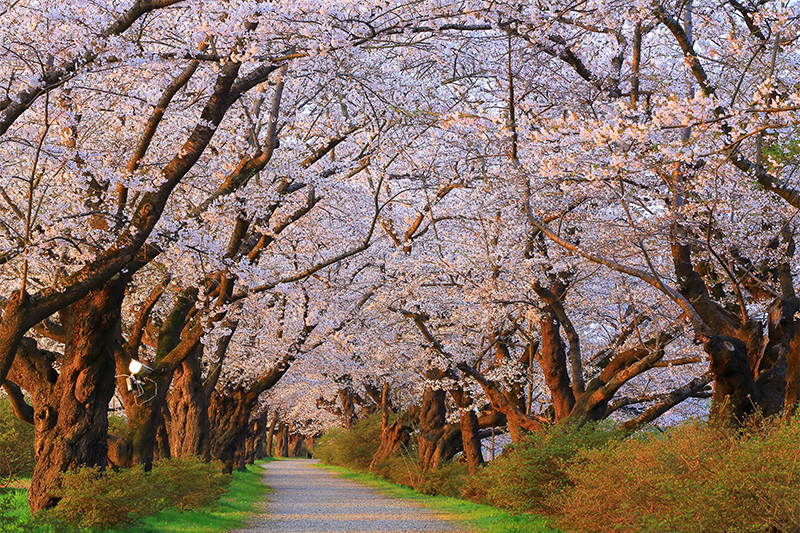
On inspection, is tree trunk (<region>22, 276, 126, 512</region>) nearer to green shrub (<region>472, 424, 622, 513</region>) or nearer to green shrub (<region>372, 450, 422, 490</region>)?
green shrub (<region>472, 424, 622, 513</region>)

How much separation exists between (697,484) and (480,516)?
9179mm

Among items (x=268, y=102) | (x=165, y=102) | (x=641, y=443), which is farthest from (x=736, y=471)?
(x=268, y=102)

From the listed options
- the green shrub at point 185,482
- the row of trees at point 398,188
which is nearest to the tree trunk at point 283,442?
the row of trees at point 398,188

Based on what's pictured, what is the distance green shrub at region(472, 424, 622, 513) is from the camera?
12.7 m

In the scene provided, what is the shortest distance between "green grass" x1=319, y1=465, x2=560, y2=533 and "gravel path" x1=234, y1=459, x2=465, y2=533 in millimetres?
434

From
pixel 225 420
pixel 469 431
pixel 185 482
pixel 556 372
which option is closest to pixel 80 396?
pixel 185 482

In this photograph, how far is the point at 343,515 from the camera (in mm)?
16969

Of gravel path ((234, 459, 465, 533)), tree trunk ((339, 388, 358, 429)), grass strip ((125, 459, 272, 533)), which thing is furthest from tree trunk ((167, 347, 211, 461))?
tree trunk ((339, 388, 358, 429))

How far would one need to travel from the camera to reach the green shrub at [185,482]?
13.4 m

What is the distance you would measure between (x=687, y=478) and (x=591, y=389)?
849cm

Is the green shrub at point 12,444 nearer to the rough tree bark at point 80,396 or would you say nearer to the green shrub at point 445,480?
the rough tree bark at point 80,396

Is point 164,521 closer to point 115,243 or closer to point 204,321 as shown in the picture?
point 204,321

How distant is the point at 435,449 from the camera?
84.7 feet

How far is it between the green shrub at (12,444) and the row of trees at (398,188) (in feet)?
10.2
